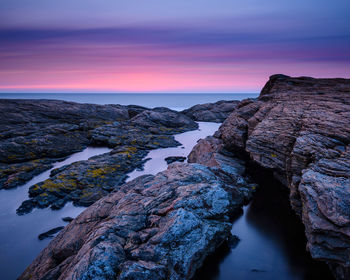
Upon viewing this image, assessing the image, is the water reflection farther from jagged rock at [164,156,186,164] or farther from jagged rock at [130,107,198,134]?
jagged rock at [130,107,198,134]

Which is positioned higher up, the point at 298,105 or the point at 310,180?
the point at 298,105

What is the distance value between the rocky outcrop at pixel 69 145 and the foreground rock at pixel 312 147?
1109cm

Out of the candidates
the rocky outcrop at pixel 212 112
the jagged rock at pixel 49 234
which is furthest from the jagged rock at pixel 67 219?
the rocky outcrop at pixel 212 112

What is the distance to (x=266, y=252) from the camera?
10.3 meters

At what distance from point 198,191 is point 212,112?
45.2m

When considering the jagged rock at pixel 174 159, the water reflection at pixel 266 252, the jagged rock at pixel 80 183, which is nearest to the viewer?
the water reflection at pixel 266 252

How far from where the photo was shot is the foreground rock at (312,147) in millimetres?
7137

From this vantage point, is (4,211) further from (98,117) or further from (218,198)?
(98,117)

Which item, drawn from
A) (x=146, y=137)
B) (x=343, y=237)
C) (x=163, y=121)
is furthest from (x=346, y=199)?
(x=163, y=121)

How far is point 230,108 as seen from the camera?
53875 millimetres

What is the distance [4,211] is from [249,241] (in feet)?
50.3

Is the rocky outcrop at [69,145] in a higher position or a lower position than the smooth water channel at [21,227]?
higher

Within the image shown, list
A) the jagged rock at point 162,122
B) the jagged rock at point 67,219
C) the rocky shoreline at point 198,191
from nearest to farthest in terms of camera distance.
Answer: the rocky shoreline at point 198,191
the jagged rock at point 67,219
the jagged rock at point 162,122

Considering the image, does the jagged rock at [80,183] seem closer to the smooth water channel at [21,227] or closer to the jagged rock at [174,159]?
the smooth water channel at [21,227]
